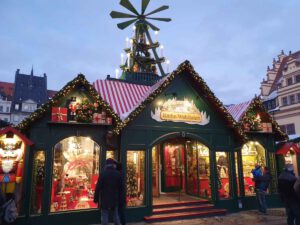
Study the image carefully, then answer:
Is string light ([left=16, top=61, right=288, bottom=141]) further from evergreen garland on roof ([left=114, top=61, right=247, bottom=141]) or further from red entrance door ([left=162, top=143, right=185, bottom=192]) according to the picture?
red entrance door ([left=162, top=143, right=185, bottom=192])

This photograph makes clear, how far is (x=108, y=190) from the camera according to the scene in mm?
6891

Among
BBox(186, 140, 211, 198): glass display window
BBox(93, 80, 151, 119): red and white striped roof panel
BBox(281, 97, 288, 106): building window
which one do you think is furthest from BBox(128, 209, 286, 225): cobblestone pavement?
BBox(281, 97, 288, 106): building window

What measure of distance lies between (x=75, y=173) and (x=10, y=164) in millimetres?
2238

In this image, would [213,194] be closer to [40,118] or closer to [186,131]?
[186,131]

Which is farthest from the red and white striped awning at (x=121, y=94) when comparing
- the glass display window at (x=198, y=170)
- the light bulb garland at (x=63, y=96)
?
the glass display window at (x=198, y=170)

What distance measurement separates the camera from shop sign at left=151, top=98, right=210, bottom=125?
10617 millimetres

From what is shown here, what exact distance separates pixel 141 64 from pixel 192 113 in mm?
7885

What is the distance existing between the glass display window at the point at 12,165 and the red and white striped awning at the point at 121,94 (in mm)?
3738

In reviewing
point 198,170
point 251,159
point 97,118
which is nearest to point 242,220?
point 198,170

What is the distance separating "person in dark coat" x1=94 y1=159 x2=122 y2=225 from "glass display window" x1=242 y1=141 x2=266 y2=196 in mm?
7425

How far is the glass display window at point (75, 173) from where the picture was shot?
29.2ft

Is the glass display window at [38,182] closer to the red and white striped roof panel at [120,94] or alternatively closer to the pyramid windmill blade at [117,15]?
the red and white striped roof panel at [120,94]

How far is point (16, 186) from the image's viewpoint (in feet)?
27.3

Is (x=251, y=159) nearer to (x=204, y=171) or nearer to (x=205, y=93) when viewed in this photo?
(x=204, y=171)
